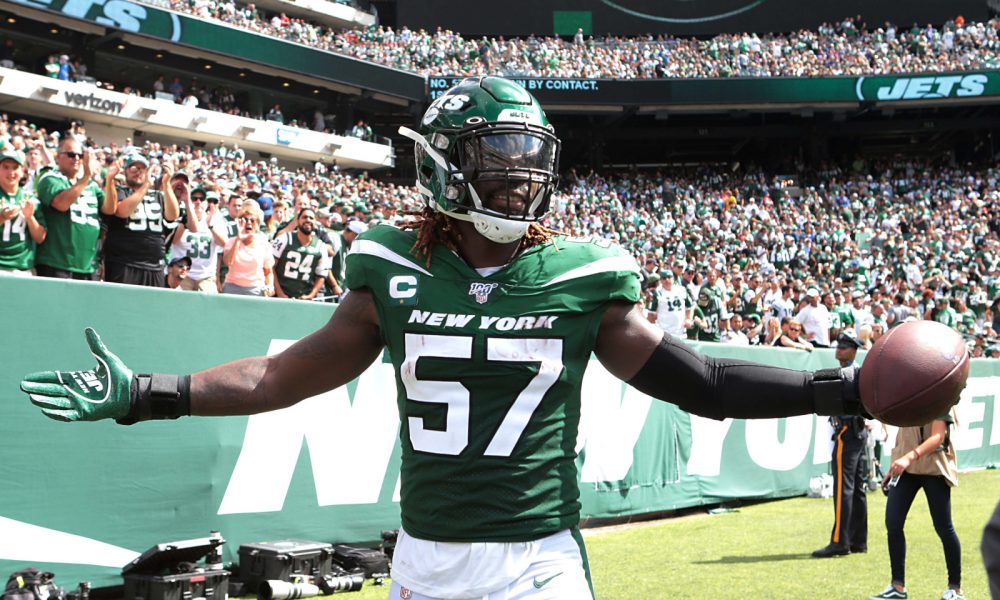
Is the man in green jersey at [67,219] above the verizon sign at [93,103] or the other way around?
the other way around

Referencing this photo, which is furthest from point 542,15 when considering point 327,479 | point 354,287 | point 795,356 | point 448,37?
point 354,287

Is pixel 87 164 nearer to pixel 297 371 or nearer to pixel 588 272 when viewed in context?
pixel 297 371

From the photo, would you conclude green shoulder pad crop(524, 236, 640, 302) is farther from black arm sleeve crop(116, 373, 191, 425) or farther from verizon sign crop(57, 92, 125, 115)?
verizon sign crop(57, 92, 125, 115)

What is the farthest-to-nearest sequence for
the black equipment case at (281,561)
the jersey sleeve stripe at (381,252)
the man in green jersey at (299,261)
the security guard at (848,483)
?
the man in green jersey at (299,261) → the security guard at (848,483) → the black equipment case at (281,561) → the jersey sleeve stripe at (381,252)

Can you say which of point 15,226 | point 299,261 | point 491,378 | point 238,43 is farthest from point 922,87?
point 491,378

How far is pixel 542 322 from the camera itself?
8.60ft

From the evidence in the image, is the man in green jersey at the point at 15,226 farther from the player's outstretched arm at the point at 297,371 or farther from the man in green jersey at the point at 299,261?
the player's outstretched arm at the point at 297,371

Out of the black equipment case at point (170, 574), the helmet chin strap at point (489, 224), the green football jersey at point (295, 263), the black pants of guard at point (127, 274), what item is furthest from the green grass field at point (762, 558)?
the helmet chin strap at point (489, 224)

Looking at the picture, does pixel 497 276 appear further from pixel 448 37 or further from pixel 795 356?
pixel 448 37

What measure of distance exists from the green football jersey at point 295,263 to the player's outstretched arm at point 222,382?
675 cm

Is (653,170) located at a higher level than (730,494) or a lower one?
higher

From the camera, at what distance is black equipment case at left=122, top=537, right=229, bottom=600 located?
Result: 232 inches

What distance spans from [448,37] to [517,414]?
40.3 m

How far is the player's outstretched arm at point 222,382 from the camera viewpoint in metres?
2.72
